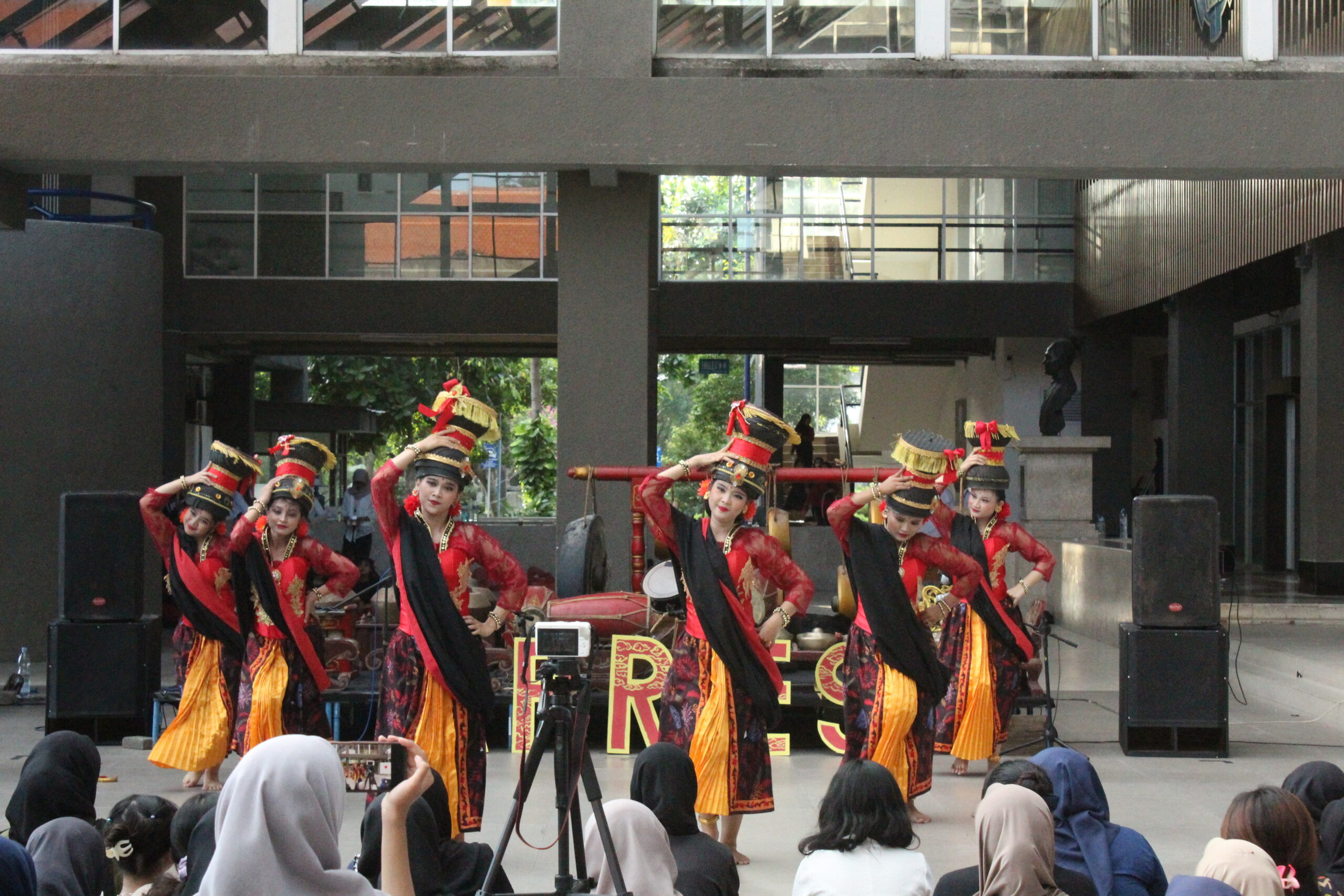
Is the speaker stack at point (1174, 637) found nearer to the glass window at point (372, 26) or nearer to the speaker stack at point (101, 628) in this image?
the glass window at point (372, 26)

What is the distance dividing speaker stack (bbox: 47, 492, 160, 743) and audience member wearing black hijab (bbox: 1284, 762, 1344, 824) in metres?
6.48

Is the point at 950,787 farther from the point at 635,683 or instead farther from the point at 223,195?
the point at 223,195

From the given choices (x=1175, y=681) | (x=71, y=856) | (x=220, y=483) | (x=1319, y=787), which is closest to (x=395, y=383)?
(x=220, y=483)

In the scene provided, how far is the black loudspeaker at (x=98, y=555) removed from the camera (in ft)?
28.0

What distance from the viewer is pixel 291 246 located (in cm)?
1825

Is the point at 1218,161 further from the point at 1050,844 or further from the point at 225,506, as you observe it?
the point at 1050,844

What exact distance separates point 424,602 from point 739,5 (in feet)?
18.0

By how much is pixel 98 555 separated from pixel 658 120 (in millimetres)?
4411

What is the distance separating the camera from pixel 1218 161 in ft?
30.5

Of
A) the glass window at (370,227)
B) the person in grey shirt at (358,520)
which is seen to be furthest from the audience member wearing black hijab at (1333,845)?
the glass window at (370,227)

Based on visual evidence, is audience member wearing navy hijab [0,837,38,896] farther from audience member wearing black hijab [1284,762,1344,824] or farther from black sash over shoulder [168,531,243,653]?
black sash over shoulder [168,531,243,653]

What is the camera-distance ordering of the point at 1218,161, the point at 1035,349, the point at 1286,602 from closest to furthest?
1. the point at 1218,161
2. the point at 1286,602
3. the point at 1035,349

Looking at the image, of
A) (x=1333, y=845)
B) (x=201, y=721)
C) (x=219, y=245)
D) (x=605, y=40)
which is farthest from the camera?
(x=219, y=245)

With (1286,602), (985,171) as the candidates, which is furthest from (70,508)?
(1286,602)
